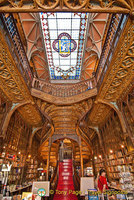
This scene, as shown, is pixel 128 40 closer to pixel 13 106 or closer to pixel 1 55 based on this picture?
pixel 1 55

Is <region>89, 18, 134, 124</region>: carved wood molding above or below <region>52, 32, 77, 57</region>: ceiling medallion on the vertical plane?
below

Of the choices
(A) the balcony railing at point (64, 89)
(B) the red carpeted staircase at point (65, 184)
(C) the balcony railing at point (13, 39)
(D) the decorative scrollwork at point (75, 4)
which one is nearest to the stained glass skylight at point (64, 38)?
(A) the balcony railing at point (64, 89)

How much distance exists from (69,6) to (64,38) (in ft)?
23.7

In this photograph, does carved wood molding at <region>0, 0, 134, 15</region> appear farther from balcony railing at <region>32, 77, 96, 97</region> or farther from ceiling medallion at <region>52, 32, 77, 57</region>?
ceiling medallion at <region>52, 32, 77, 57</region>

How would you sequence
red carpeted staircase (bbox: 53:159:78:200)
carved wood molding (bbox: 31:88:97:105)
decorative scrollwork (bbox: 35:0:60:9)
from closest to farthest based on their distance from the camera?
decorative scrollwork (bbox: 35:0:60:9) → red carpeted staircase (bbox: 53:159:78:200) → carved wood molding (bbox: 31:88:97:105)

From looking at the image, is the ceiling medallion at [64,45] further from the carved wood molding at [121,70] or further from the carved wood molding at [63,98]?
the carved wood molding at [121,70]

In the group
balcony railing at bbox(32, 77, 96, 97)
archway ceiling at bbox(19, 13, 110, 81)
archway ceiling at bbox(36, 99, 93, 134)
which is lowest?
archway ceiling at bbox(36, 99, 93, 134)

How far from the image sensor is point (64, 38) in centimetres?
909

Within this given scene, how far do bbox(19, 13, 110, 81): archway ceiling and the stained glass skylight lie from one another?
1.09ft

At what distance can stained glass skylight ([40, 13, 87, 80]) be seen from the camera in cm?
811

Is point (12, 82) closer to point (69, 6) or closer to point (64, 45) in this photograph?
point (69, 6)

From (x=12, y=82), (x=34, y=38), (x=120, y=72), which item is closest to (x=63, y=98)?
(x=12, y=82)

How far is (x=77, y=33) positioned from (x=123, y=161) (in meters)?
8.56

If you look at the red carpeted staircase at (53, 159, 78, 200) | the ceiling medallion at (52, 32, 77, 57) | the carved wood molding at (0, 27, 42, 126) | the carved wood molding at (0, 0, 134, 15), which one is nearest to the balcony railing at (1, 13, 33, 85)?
the carved wood molding at (0, 27, 42, 126)
